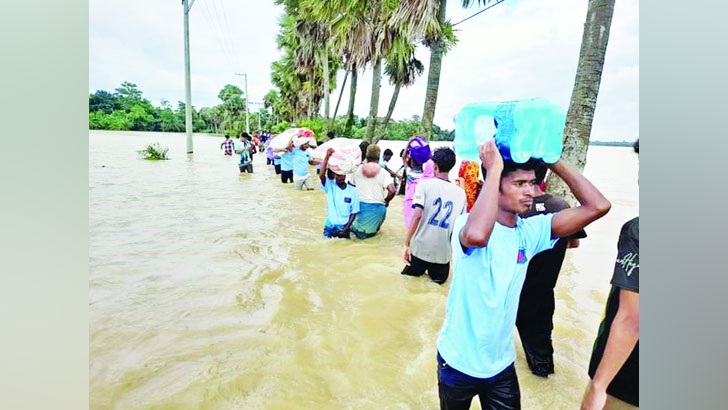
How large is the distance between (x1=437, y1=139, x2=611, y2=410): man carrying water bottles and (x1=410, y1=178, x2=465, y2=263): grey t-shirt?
1906 mm

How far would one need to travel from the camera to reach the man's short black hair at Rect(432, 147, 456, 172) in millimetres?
3336

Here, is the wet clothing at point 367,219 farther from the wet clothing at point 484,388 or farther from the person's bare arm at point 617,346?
the person's bare arm at point 617,346

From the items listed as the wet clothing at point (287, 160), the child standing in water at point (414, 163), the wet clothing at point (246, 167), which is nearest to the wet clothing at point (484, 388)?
the child standing in water at point (414, 163)

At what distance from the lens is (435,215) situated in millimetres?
3520

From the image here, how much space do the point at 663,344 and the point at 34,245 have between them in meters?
1.99

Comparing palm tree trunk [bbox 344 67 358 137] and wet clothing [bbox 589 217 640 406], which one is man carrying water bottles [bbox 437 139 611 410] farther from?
palm tree trunk [bbox 344 67 358 137]

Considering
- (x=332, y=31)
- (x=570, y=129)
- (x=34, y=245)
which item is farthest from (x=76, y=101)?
(x=332, y=31)

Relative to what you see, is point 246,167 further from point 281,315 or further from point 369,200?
point 281,315

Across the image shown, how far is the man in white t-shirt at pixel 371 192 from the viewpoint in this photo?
16.1ft

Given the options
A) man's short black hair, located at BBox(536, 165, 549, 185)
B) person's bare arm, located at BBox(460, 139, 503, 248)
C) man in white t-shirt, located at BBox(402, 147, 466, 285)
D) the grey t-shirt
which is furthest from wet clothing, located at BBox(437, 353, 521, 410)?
the grey t-shirt

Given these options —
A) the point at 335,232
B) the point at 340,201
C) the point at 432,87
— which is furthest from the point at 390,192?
the point at 432,87

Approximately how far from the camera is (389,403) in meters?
2.15

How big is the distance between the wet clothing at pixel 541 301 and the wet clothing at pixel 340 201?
2.84 meters

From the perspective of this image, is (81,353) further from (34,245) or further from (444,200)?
(444,200)
